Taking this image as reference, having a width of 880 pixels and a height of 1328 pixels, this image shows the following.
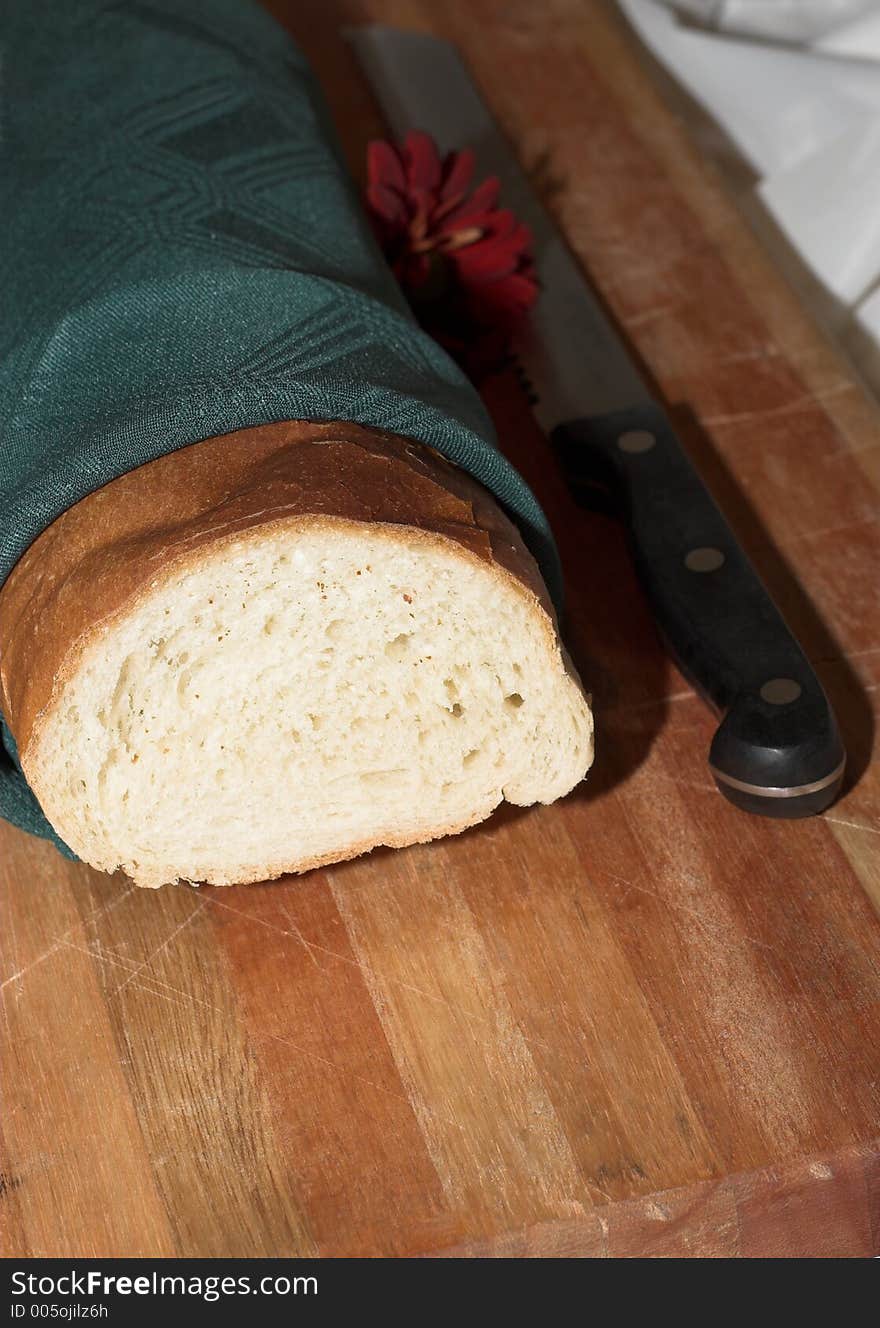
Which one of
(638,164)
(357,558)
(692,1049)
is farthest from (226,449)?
(638,164)

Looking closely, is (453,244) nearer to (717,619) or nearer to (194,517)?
(717,619)

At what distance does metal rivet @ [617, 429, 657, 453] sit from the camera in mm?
1918

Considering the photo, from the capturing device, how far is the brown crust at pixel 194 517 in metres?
1.40

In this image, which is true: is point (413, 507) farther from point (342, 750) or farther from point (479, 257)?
point (479, 257)

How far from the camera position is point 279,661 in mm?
1487

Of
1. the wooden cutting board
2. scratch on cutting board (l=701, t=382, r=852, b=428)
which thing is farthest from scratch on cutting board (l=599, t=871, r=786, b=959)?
scratch on cutting board (l=701, t=382, r=852, b=428)

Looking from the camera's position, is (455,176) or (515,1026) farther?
(455,176)

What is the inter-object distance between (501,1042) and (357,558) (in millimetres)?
552

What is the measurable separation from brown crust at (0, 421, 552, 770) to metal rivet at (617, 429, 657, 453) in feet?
1.42

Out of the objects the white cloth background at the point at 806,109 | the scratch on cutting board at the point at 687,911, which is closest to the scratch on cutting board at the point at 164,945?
the scratch on cutting board at the point at 687,911

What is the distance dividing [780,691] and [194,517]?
0.70 meters

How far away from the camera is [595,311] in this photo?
2.18 m

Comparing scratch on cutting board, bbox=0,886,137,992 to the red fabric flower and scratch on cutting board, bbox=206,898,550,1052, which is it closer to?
scratch on cutting board, bbox=206,898,550,1052

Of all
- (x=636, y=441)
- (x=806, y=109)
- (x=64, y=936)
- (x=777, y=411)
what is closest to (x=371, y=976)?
(x=64, y=936)
